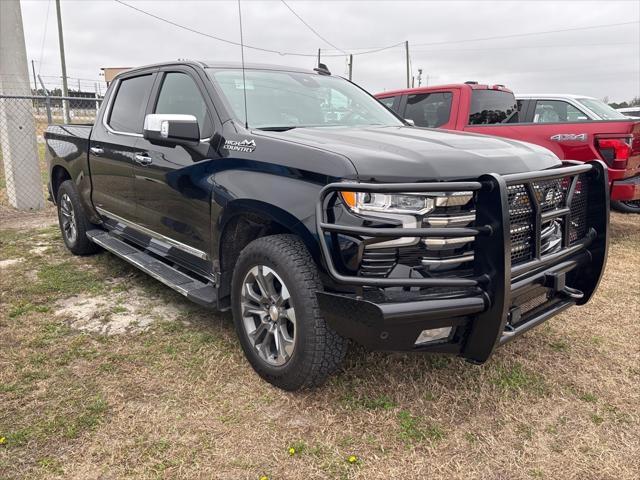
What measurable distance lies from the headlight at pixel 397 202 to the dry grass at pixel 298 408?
3.57ft

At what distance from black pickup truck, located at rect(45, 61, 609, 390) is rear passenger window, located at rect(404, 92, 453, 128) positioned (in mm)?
3061

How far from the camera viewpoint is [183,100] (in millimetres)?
3572

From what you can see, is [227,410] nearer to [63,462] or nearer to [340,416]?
[340,416]

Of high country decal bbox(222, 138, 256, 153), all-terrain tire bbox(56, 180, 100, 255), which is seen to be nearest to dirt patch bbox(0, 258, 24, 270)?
all-terrain tire bbox(56, 180, 100, 255)

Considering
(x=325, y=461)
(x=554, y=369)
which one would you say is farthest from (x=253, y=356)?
(x=554, y=369)

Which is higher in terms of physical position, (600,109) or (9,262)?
(600,109)

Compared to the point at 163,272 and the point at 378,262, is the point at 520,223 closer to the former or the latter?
the point at 378,262

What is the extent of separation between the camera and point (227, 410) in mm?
2656

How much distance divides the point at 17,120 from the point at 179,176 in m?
6.08

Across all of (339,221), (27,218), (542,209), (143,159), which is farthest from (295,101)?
(27,218)

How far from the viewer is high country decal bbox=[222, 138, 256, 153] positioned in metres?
2.80

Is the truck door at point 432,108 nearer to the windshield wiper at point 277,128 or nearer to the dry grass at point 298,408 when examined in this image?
the dry grass at point 298,408

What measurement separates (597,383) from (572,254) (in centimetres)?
77

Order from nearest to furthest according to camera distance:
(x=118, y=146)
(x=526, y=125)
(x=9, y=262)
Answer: (x=118, y=146) → (x=9, y=262) → (x=526, y=125)
